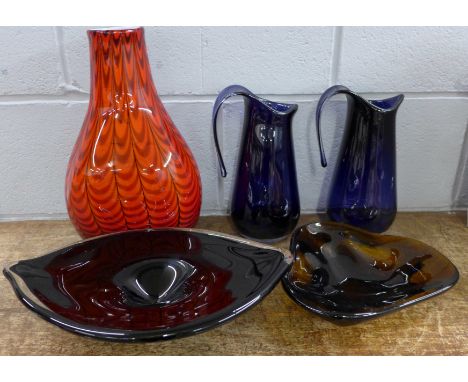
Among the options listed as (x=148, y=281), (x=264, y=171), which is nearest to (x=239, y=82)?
(x=264, y=171)

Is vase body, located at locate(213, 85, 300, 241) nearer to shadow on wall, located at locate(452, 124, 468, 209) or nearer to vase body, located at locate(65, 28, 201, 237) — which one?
vase body, located at locate(65, 28, 201, 237)

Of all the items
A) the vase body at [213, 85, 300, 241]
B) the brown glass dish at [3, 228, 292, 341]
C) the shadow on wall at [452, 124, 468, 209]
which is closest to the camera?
the brown glass dish at [3, 228, 292, 341]

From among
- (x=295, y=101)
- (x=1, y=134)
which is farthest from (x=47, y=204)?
(x=295, y=101)

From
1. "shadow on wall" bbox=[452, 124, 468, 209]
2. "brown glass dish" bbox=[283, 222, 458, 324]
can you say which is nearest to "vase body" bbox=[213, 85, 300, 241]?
"brown glass dish" bbox=[283, 222, 458, 324]

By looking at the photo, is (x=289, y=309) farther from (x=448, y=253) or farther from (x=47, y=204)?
(x=47, y=204)

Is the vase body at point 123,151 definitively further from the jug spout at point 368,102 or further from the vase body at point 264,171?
the jug spout at point 368,102

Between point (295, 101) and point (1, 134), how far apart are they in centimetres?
38

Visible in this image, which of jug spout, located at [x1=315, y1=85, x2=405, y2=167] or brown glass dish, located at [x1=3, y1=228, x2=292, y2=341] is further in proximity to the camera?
jug spout, located at [x1=315, y1=85, x2=405, y2=167]

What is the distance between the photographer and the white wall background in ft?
1.75

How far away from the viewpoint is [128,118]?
46cm

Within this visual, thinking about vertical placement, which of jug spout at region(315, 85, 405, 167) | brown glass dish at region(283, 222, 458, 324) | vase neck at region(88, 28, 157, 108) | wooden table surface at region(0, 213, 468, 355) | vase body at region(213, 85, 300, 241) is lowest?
wooden table surface at region(0, 213, 468, 355)

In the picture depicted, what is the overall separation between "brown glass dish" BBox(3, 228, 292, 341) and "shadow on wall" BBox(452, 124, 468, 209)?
34cm

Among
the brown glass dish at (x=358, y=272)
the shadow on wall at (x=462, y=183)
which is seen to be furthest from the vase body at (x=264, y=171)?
the shadow on wall at (x=462, y=183)

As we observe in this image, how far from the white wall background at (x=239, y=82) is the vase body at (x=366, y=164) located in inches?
2.2
